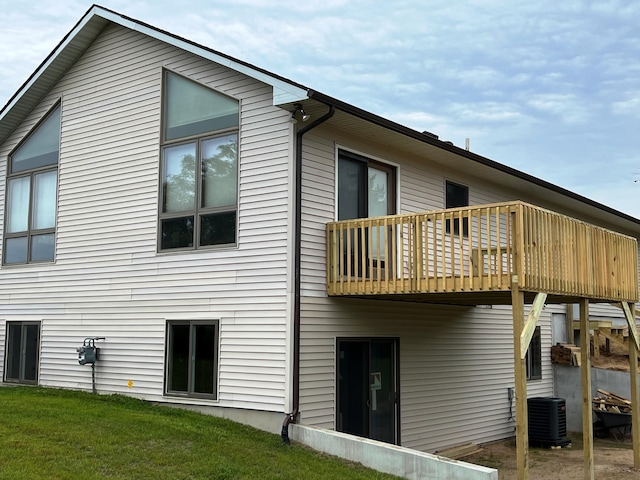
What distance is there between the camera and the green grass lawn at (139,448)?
7867 millimetres

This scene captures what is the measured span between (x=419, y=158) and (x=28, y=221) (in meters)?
7.96

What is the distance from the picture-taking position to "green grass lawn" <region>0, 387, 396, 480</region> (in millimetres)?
7867

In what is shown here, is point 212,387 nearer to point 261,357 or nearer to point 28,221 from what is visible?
point 261,357

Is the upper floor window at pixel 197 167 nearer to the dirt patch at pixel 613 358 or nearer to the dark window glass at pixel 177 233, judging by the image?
the dark window glass at pixel 177 233

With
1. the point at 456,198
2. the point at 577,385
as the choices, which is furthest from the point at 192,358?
the point at 577,385

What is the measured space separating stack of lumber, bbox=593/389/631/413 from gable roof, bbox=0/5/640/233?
15.1 feet

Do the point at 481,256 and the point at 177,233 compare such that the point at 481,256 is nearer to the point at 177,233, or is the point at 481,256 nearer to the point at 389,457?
the point at 389,457

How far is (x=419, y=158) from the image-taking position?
1333 centimetres

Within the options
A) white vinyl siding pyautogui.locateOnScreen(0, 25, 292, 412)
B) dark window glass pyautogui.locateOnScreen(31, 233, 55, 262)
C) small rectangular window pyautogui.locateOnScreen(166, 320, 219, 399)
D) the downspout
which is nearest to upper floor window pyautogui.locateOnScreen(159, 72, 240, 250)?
white vinyl siding pyautogui.locateOnScreen(0, 25, 292, 412)

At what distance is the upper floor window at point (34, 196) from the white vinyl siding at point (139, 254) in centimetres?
30

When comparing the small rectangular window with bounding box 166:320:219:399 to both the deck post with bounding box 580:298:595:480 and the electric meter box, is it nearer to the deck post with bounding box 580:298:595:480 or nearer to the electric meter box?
the electric meter box

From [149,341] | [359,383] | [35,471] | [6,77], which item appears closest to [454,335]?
[359,383]

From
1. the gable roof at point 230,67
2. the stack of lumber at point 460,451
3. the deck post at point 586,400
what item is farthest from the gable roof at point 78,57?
the stack of lumber at point 460,451

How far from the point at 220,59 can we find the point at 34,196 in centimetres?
573
